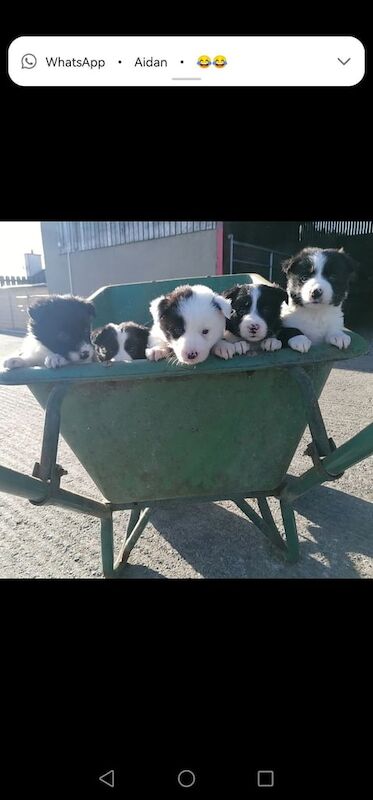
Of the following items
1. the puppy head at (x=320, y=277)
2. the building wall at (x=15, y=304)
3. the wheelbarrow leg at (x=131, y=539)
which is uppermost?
the puppy head at (x=320, y=277)

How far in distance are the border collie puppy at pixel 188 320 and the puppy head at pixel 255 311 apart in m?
0.08

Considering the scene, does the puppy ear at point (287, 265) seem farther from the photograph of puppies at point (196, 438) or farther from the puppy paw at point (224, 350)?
the puppy paw at point (224, 350)

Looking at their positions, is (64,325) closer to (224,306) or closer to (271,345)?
(224,306)

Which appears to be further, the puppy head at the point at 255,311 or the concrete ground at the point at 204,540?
the concrete ground at the point at 204,540

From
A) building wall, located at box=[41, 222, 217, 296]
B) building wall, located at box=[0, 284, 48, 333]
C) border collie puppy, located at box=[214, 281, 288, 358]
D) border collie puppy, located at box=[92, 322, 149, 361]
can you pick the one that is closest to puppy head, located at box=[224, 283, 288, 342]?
border collie puppy, located at box=[214, 281, 288, 358]

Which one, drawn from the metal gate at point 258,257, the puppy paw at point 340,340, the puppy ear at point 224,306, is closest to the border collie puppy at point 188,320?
the puppy ear at point 224,306

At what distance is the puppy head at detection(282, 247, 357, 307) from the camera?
176 centimetres

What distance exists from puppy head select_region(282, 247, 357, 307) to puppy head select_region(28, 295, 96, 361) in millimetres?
984

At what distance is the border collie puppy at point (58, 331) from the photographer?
1.77m

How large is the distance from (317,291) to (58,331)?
1149mm

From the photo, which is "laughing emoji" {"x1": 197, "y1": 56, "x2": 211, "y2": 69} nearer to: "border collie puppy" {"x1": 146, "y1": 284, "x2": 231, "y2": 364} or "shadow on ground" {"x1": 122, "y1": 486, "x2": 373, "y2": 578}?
"border collie puppy" {"x1": 146, "y1": 284, "x2": 231, "y2": 364}

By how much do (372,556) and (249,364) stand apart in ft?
4.07

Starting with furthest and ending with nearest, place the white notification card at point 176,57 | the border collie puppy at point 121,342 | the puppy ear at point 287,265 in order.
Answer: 1. the border collie puppy at point 121,342
2. the puppy ear at point 287,265
3. the white notification card at point 176,57

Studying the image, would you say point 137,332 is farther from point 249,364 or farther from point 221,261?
point 221,261
